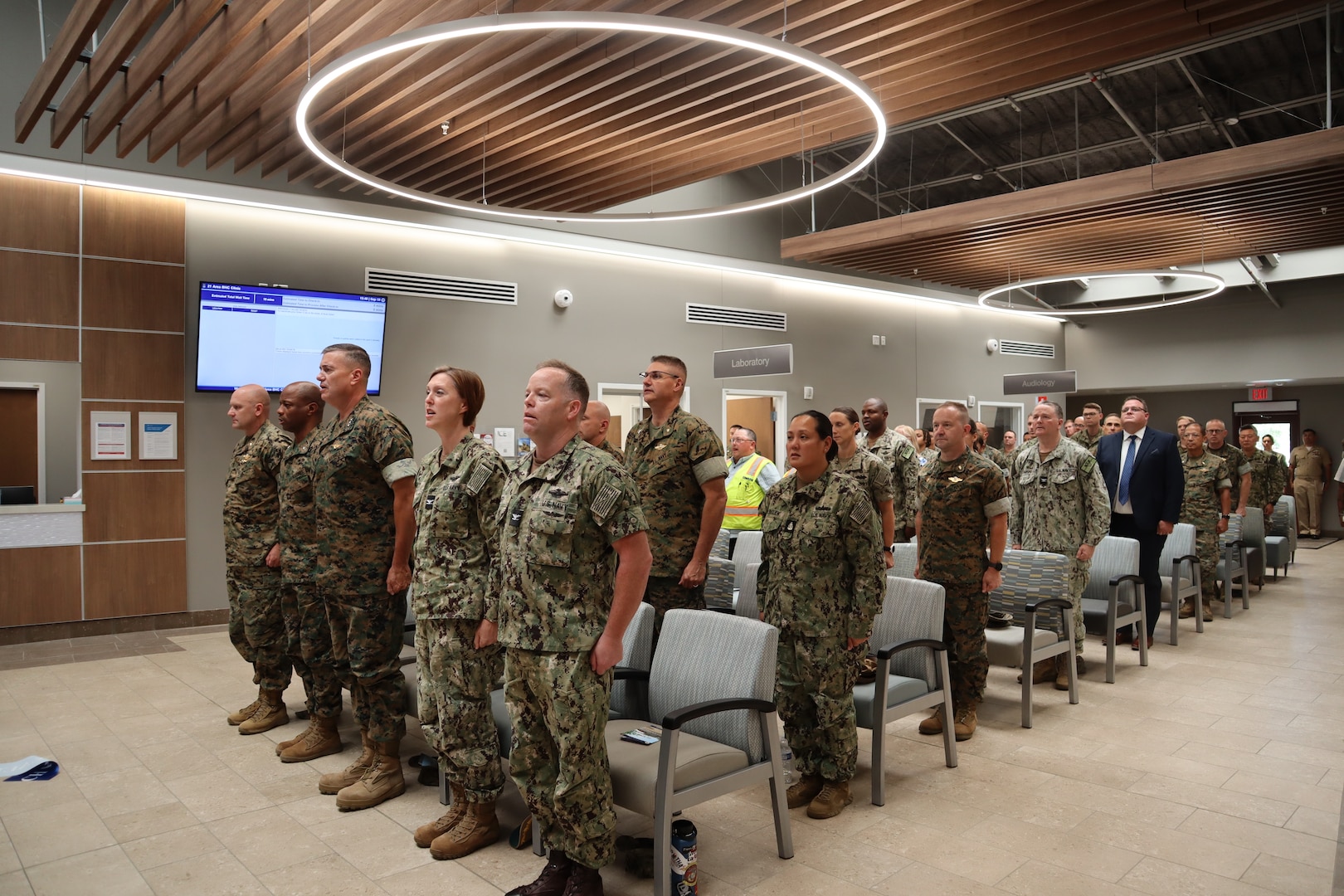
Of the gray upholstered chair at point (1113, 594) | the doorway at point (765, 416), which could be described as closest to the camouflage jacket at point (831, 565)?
the gray upholstered chair at point (1113, 594)

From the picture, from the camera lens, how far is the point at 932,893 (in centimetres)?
292

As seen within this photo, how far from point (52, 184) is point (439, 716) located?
21.5 ft

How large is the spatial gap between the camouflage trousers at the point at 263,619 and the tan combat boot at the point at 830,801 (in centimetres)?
285

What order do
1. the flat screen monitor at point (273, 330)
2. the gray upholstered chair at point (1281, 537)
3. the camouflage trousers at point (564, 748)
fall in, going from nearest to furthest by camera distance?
the camouflage trousers at point (564, 748) → the flat screen monitor at point (273, 330) → the gray upholstered chair at point (1281, 537)

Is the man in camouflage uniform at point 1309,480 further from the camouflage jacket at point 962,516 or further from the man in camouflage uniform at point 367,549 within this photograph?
the man in camouflage uniform at point 367,549

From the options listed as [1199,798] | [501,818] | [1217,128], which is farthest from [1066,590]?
[1217,128]

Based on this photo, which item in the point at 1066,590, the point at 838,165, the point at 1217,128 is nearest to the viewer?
the point at 1066,590

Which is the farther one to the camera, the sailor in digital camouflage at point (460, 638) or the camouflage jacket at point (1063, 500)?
the camouflage jacket at point (1063, 500)

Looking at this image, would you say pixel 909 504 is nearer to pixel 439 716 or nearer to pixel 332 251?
pixel 439 716

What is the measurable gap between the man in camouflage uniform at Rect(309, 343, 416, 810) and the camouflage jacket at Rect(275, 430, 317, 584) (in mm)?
144

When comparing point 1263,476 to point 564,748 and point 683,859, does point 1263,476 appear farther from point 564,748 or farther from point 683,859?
point 564,748

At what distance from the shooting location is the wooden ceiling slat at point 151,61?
4789 mm

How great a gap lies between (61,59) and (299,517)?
371cm

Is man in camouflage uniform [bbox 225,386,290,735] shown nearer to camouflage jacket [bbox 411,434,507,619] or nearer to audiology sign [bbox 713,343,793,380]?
camouflage jacket [bbox 411,434,507,619]
